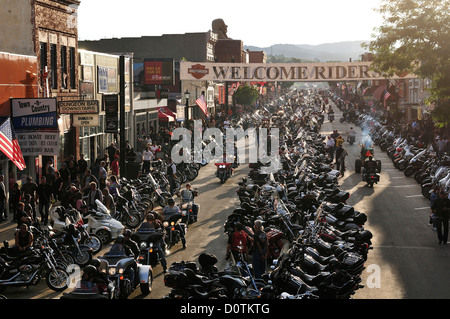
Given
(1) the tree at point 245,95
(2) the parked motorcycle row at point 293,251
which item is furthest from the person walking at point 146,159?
(1) the tree at point 245,95

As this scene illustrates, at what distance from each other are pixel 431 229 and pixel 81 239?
11.0 m

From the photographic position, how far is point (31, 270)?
14258 millimetres

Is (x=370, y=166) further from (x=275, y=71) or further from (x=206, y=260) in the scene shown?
(x=206, y=260)

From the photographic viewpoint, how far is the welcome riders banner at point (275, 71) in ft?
115

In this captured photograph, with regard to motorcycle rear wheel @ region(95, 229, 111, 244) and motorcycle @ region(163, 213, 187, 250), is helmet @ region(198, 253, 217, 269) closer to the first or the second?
motorcycle @ region(163, 213, 187, 250)

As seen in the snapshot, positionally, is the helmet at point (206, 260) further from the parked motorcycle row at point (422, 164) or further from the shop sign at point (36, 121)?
the shop sign at point (36, 121)

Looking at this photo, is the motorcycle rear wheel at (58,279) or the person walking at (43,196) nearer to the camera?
the motorcycle rear wheel at (58,279)

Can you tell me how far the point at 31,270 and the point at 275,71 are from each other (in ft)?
74.6

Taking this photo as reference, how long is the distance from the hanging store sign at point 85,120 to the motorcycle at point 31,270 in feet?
48.7

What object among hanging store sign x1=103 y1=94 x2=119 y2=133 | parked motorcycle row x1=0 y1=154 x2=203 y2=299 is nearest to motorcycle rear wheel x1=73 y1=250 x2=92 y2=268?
parked motorcycle row x1=0 y1=154 x2=203 y2=299

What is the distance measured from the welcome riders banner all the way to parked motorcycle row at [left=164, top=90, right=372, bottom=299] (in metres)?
9.54

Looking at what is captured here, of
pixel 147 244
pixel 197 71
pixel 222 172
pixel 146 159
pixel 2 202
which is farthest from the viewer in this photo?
pixel 197 71

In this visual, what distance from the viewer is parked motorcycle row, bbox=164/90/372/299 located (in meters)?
12.1

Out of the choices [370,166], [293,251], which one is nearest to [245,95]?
[370,166]
